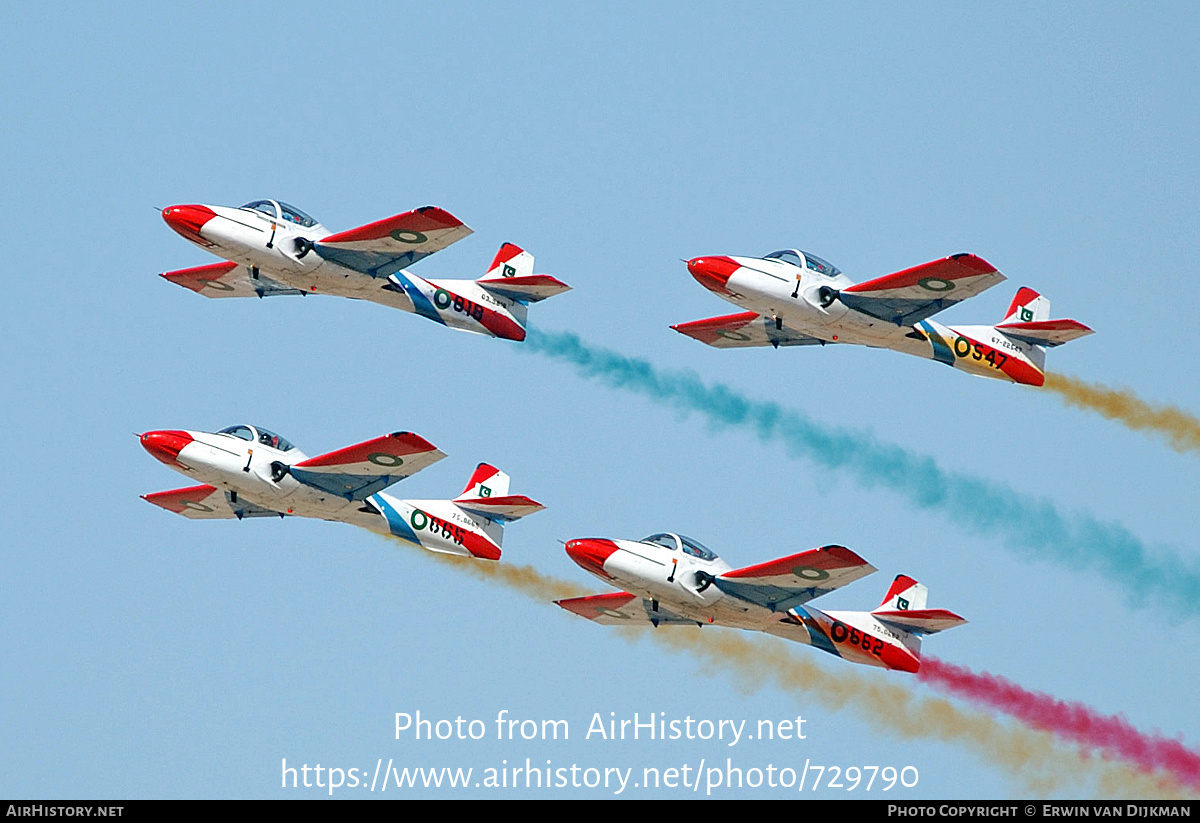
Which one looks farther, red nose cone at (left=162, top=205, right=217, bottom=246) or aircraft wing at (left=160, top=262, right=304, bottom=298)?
aircraft wing at (left=160, top=262, right=304, bottom=298)

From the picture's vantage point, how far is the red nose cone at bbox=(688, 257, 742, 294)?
65375 millimetres

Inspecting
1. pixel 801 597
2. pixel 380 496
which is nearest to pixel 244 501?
pixel 380 496

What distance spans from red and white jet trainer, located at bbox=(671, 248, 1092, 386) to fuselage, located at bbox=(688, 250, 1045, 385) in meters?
0.03

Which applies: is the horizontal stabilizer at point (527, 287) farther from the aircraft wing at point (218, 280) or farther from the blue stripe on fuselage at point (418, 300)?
the aircraft wing at point (218, 280)

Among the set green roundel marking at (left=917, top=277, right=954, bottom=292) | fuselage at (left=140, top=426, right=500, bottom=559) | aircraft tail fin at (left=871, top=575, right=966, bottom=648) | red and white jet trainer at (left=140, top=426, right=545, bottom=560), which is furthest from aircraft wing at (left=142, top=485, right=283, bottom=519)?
Answer: green roundel marking at (left=917, top=277, right=954, bottom=292)

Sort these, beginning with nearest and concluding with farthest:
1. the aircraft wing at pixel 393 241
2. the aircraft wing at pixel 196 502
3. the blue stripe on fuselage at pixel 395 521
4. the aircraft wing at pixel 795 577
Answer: the aircraft wing at pixel 795 577 → the aircraft wing at pixel 393 241 → the blue stripe on fuselage at pixel 395 521 → the aircraft wing at pixel 196 502

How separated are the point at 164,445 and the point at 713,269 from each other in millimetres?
16081

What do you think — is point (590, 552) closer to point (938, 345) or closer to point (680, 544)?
point (680, 544)

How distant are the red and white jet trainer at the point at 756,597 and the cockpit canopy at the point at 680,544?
27 mm

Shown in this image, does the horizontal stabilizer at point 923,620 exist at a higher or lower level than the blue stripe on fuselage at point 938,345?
lower

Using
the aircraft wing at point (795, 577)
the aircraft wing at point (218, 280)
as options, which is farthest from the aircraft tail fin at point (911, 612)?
the aircraft wing at point (218, 280)

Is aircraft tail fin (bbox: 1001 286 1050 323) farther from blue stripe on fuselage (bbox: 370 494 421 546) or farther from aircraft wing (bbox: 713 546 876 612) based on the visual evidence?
blue stripe on fuselage (bbox: 370 494 421 546)

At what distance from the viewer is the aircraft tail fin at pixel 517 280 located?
70.1m
